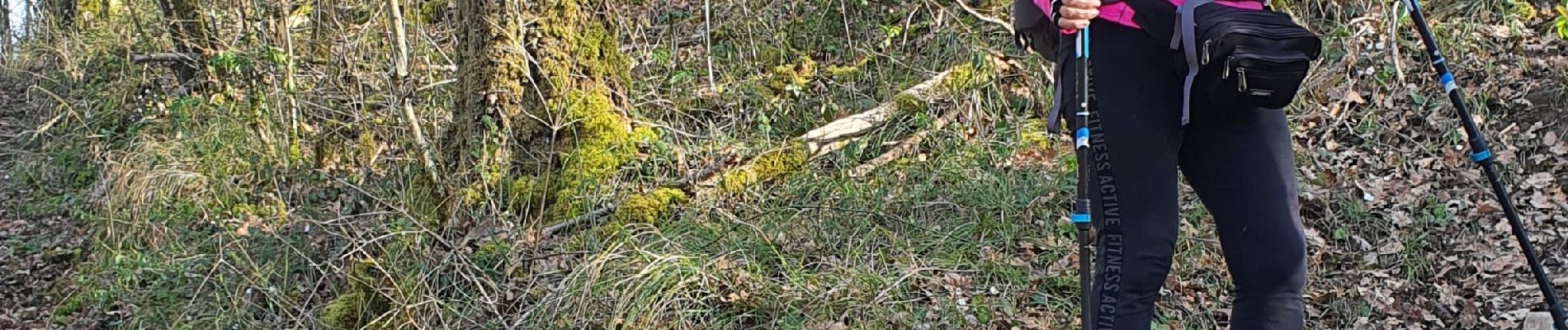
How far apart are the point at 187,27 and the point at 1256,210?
666 centimetres

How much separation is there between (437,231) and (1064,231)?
2.45m

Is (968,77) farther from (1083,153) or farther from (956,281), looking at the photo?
(1083,153)

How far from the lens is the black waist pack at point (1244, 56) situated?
2.13 metres

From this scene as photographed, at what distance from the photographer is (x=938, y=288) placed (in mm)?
3895

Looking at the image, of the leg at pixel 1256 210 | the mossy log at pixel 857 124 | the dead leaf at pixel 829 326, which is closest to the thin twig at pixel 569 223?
the mossy log at pixel 857 124

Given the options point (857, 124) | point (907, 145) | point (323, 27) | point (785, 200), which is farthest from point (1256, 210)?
point (323, 27)

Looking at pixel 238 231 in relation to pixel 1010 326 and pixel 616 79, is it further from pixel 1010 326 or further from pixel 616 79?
pixel 1010 326

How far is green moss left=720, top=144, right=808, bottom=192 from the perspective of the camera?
4875mm

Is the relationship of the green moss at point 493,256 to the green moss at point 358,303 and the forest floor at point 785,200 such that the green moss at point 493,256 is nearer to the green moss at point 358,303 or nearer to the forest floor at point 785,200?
the forest floor at point 785,200

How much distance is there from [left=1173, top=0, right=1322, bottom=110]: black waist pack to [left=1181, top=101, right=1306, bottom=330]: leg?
0.12 meters

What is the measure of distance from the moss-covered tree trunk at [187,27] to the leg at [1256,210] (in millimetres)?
6395

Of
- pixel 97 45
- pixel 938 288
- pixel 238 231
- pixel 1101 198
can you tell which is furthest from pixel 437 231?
pixel 97 45

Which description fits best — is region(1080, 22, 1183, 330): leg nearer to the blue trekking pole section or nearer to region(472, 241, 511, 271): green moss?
the blue trekking pole section

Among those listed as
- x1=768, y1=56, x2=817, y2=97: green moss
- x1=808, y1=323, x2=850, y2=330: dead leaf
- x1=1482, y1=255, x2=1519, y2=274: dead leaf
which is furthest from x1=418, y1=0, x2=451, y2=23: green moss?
x1=1482, y1=255, x2=1519, y2=274: dead leaf
